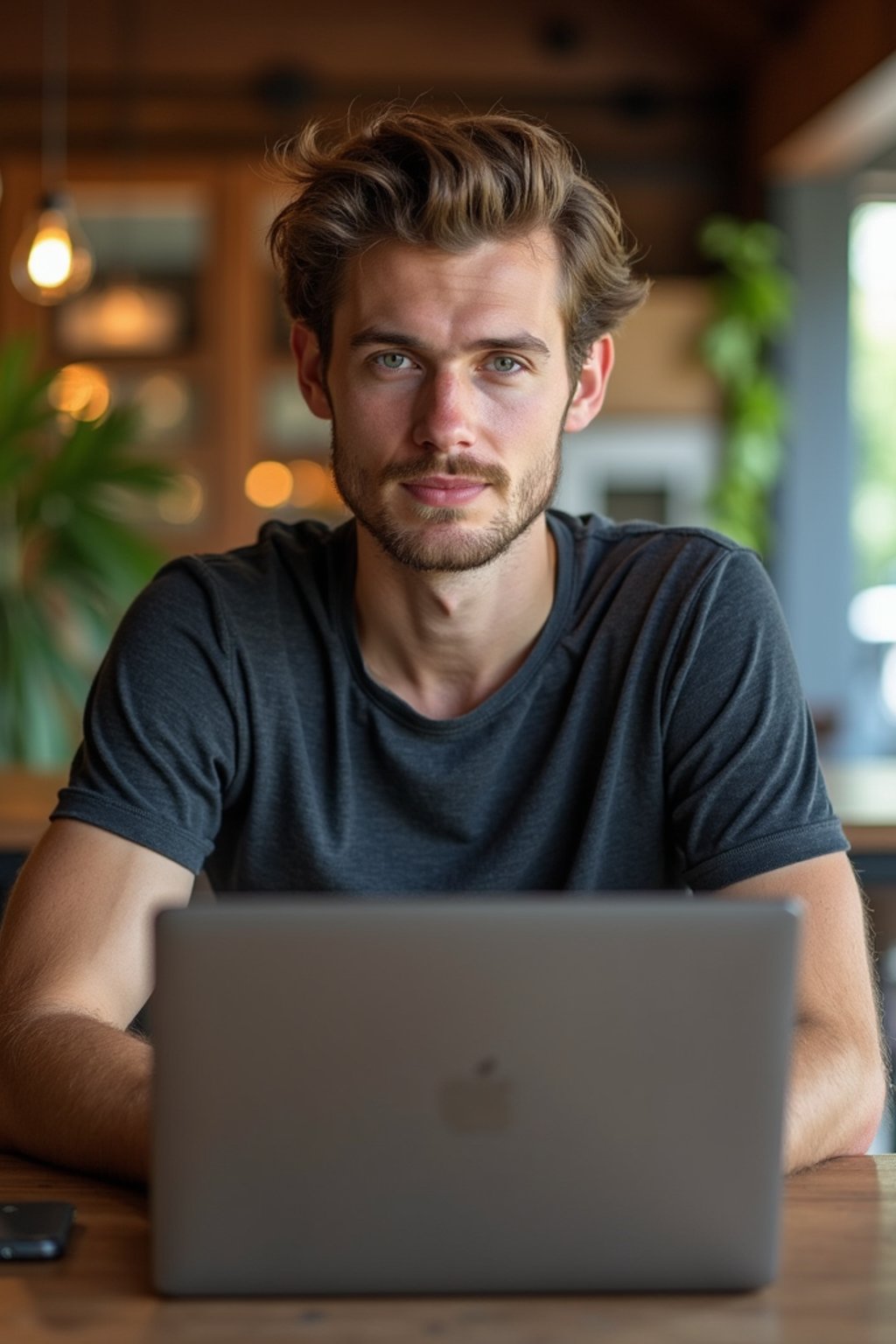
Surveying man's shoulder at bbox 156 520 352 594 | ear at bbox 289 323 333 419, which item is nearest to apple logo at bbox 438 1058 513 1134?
man's shoulder at bbox 156 520 352 594

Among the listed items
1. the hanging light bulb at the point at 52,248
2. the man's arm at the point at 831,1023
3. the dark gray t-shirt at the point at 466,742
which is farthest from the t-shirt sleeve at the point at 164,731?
the hanging light bulb at the point at 52,248

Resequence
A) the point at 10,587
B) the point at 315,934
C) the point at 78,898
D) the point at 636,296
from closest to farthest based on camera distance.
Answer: the point at 315,934
the point at 78,898
the point at 636,296
the point at 10,587

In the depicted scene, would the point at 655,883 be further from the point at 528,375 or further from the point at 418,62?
the point at 418,62

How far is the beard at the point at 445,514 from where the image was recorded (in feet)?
5.60

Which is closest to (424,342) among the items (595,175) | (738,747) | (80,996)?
(738,747)

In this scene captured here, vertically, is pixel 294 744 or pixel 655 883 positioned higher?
pixel 294 744

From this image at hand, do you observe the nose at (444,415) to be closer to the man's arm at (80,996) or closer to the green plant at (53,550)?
the man's arm at (80,996)

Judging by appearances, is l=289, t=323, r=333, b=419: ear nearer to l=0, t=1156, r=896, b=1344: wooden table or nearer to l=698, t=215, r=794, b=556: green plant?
l=0, t=1156, r=896, b=1344: wooden table

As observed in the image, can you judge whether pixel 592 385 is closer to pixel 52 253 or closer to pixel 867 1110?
pixel 867 1110

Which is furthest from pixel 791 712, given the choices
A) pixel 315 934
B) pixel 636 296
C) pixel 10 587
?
pixel 10 587

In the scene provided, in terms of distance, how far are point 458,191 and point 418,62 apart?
5.33 metres

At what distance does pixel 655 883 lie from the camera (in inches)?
69.9

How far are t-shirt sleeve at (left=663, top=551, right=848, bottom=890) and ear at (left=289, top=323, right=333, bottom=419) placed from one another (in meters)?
0.47

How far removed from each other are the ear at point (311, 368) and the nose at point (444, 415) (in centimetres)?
22
